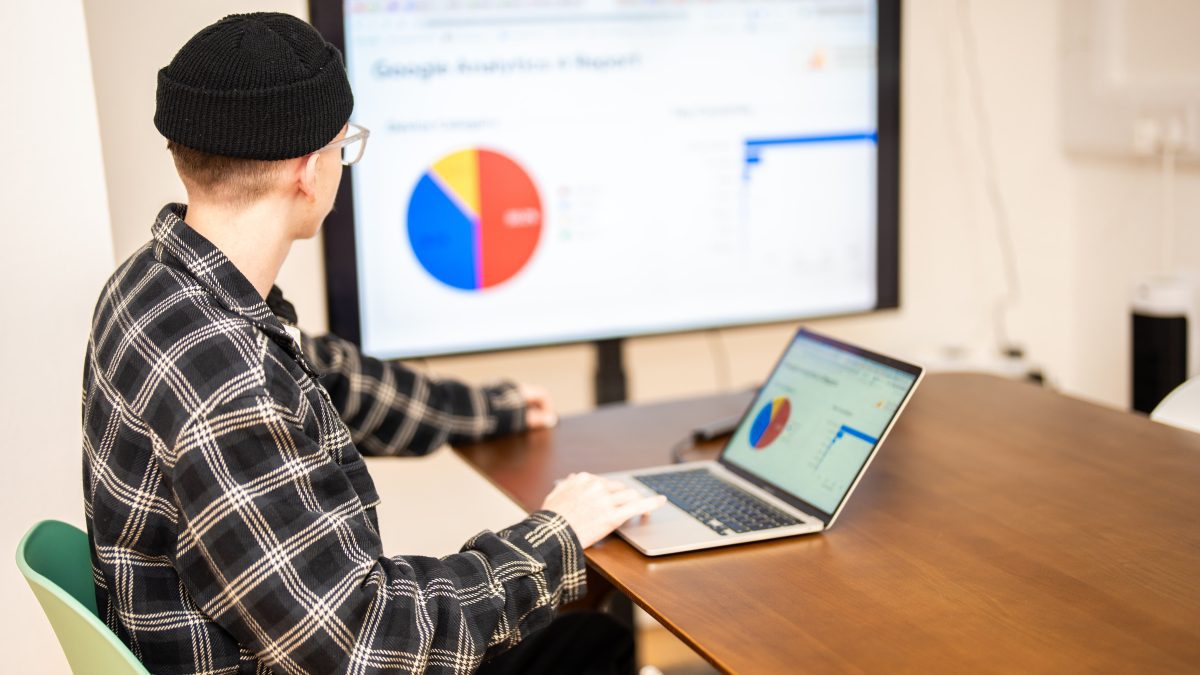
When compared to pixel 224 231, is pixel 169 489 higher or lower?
lower

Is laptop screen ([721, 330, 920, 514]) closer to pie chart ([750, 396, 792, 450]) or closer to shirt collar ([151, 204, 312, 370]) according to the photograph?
pie chart ([750, 396, 792, 450])

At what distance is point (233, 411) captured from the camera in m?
1.15

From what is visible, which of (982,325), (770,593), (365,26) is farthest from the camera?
(982,325)

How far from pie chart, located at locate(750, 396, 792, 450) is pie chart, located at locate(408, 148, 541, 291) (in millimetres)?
912

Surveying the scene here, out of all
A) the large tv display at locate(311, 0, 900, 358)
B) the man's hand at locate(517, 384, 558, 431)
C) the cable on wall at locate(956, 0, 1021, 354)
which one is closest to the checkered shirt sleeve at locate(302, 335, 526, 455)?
the man's hand at locate(517, 384, 558, 431)

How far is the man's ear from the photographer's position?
131cm

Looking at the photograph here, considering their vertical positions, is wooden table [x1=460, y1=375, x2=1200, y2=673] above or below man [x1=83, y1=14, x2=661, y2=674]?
below

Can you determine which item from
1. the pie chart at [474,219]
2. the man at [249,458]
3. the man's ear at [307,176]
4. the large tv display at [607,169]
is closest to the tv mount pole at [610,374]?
the large tv display at [607,169]

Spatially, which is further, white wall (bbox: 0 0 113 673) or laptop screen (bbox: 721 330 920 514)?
white wall (bbox: 0 0 113 673)

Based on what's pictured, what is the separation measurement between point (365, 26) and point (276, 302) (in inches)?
35.3

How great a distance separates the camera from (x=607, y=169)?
97.7 inches

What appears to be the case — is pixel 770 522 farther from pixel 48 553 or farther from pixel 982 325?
pixel 982 325

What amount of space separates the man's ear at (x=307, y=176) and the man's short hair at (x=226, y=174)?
0.08ft

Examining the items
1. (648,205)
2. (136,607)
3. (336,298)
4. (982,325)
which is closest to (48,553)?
(136,607)
